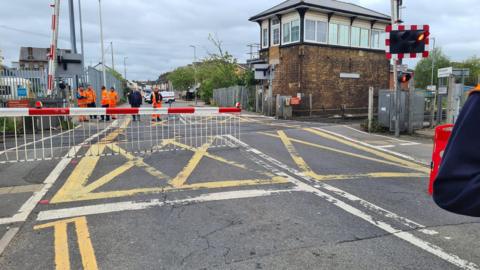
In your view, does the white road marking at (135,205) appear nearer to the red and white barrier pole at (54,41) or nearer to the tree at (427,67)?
the red and white barrier pole at (54,41)

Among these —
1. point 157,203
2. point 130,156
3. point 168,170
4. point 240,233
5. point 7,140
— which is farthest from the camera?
point 7,140

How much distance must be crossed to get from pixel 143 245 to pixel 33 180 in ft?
12.4

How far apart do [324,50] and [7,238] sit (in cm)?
2645

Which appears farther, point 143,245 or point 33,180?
point 33,180

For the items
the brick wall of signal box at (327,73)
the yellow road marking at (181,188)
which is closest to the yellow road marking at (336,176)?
the yellow road marking at (181,188)

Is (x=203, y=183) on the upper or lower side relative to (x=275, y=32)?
lower

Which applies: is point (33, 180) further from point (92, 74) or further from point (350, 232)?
point (92, 74)

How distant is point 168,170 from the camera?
7441 mm

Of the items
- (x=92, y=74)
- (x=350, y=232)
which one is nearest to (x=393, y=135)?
(x=350, y=232)

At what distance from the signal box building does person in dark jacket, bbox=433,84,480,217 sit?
85.4ft

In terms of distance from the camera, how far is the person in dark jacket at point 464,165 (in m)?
1.17

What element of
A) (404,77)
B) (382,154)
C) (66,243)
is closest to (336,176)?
(382,154)

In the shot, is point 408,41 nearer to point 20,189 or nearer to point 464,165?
point 20,189

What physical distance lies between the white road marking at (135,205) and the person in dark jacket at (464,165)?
444 cm
